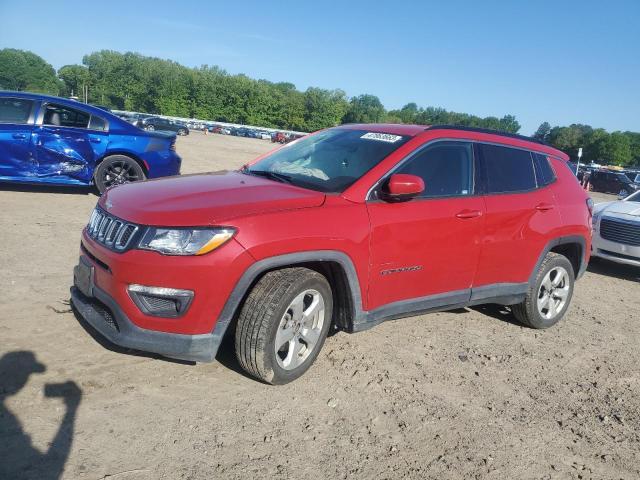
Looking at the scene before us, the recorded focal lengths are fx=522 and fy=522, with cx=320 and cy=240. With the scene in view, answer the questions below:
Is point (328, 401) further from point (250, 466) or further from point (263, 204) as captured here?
point (263, 204)

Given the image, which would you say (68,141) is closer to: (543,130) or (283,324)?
(283,324)

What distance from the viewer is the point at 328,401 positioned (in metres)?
3.40

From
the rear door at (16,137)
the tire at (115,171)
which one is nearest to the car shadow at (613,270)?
the tire at (115,171)

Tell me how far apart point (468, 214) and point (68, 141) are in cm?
Answer: 684

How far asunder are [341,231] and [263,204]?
1.82ft

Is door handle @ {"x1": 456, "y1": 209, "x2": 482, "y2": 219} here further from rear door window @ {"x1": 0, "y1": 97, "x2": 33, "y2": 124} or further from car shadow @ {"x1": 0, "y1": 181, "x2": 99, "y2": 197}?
car shadow @ {"x1": 0, "y1": 181, "x2": 99, "y2": 197}

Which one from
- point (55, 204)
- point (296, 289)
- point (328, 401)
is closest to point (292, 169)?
point (296, 289)

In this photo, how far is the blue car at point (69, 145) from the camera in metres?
8.12

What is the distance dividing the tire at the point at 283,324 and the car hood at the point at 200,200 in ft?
1.51

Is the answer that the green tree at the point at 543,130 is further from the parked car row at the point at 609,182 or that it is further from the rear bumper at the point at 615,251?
the rear bumper at the point at 615,251

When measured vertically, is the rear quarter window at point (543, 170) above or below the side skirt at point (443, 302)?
above

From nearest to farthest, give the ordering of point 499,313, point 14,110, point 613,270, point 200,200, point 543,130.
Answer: point 200,200 → point 499,313 → point 14,110 → point 613,270 → point 543,130

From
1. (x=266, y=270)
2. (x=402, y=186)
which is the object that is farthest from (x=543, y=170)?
(x=266, y=270)

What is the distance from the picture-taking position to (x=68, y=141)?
838 cm
